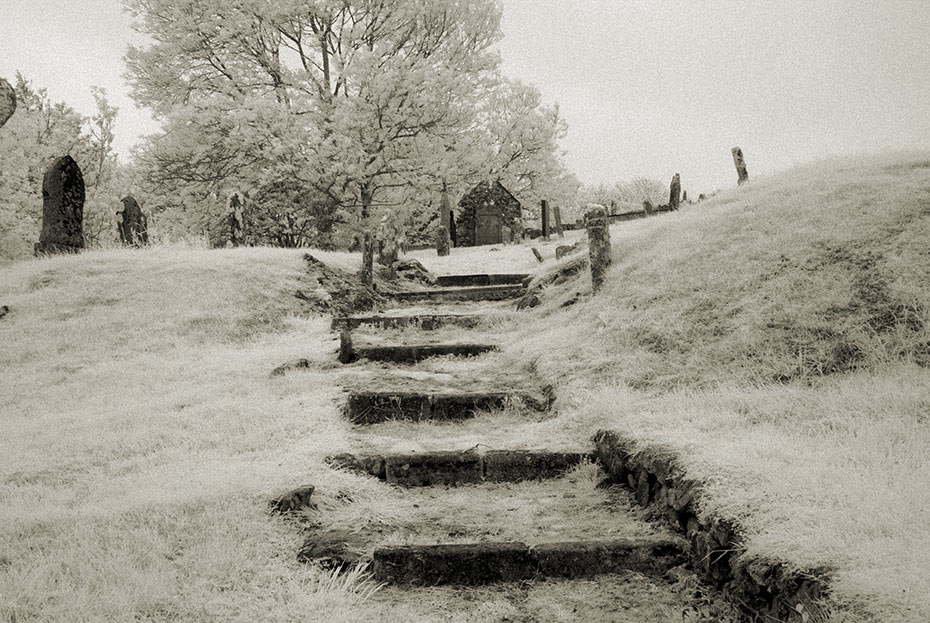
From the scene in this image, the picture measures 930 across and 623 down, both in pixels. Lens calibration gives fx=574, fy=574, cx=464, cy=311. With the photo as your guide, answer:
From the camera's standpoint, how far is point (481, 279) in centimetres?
1388

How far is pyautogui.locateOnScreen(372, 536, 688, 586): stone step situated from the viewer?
10.6ft

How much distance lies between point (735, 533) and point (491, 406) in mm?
3081

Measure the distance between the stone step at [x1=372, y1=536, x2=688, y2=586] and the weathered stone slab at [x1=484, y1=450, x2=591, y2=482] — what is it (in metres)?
1.24

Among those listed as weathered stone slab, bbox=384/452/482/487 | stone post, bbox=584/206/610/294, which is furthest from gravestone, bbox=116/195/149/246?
weathered stone slab, bbox=384/452/482/487

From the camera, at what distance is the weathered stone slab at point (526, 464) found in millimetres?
4531

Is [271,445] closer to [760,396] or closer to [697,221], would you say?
[760,396]

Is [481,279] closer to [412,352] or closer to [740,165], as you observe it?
[412,352]

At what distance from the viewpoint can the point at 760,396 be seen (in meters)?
4.53

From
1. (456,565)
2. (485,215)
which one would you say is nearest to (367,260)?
(456,565)

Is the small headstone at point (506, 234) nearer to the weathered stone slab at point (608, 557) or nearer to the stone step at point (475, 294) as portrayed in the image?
the stone step at point (475, 294)

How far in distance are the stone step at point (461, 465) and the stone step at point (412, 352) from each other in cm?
298

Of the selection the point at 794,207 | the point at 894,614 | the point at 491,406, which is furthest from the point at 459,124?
the point at 894,614

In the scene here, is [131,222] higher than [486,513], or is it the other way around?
[131,222]

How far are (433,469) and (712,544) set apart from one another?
2135mm
